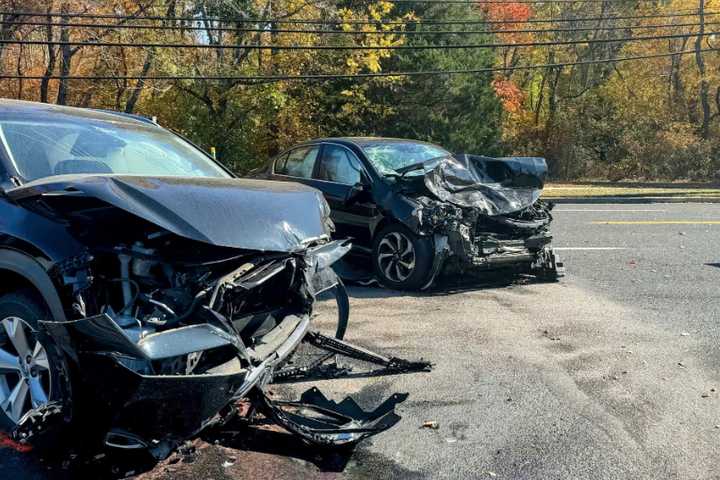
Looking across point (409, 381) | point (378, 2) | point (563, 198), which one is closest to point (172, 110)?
point (378, 2)

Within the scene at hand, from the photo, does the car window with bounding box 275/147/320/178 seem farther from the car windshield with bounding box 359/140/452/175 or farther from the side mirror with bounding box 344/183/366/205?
the side mirror with bounding box 344/183/366/205

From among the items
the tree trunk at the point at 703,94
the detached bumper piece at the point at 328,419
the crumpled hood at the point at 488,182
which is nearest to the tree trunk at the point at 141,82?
the crumpled hood at the point at 488,182

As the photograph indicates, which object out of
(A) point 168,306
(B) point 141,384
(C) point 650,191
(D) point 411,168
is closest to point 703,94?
(C) point 650,191

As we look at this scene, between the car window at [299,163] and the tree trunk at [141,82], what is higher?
the tree trunk at [141,82]

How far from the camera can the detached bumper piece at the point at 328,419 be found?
3.52m

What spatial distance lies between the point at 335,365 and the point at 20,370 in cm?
191

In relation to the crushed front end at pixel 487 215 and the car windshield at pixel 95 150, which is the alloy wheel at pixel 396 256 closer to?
the crushed front end at pixel 487 215

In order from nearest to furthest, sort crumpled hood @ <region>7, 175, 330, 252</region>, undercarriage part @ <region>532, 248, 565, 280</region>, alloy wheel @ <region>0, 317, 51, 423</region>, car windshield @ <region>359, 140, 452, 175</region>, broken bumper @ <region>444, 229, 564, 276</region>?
crumpled hood @ <region>7, 175, 330, 252</region> → alloy wheel @ <region>0, 317, 51, 423</region> → broken bumper @ <region>444, 229, 564, 276</region> → car windshield @ <region>359, 140, 452, 175</region> → undercarriage part @ <region>532, 248, 565, 280</region>

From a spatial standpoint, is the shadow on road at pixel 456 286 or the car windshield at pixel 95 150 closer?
the car windshield at pixel 95 150

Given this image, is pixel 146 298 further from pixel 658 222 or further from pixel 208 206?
pixel 658 222

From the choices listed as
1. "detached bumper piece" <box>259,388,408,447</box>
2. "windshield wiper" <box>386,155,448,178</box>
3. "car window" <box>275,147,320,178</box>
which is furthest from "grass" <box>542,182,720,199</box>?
"detached bumper piece" <box>259,388,408,447</box>

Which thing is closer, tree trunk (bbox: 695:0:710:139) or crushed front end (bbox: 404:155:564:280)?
crushed front end (bbox: 404:155:564:280)

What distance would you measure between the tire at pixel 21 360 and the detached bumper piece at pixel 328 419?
1.15 m

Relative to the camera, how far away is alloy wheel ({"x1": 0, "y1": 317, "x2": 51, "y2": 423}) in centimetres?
351
